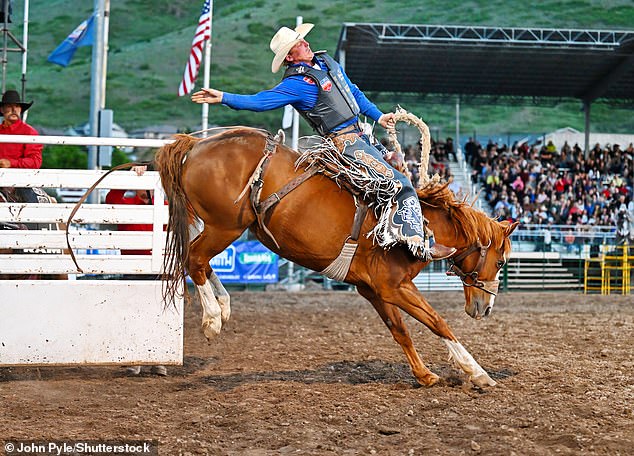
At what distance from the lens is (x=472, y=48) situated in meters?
26.8

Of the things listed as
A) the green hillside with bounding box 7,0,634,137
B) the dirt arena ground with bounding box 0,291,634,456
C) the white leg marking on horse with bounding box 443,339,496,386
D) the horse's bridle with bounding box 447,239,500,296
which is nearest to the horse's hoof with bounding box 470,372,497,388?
the white leg marking on horse with bounding box 443,339,496,386

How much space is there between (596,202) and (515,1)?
229 feet

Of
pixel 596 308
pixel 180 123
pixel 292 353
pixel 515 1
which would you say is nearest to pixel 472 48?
pixel 596 308

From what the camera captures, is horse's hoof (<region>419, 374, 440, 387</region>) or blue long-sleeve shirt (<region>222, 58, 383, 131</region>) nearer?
blue long-sleeve shirt (<region>222, 58, 383, 131</region>)

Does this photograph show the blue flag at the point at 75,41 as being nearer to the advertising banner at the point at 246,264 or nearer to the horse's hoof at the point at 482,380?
the advertising banner at the point at 246,264

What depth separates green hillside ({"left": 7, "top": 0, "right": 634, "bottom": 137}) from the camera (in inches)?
2805

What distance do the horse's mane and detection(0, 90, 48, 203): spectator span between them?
328 cm

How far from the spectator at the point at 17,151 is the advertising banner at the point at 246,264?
36.3 ft

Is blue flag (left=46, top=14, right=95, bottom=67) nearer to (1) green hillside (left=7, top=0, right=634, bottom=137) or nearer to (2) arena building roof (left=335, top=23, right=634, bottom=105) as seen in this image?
(2) arena building roof (left=335, top=23, right=634, bottom=105)

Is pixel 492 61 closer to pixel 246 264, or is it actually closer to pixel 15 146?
pixel 246 264

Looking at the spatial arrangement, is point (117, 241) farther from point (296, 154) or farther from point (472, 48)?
point (472, 48)

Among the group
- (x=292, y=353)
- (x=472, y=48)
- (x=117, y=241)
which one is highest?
(x=472, y=48)

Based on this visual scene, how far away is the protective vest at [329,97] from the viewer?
19.9 feet

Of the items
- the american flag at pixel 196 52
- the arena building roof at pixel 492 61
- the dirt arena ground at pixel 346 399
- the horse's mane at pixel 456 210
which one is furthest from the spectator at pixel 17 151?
the arena building roof at pixel 492 61
